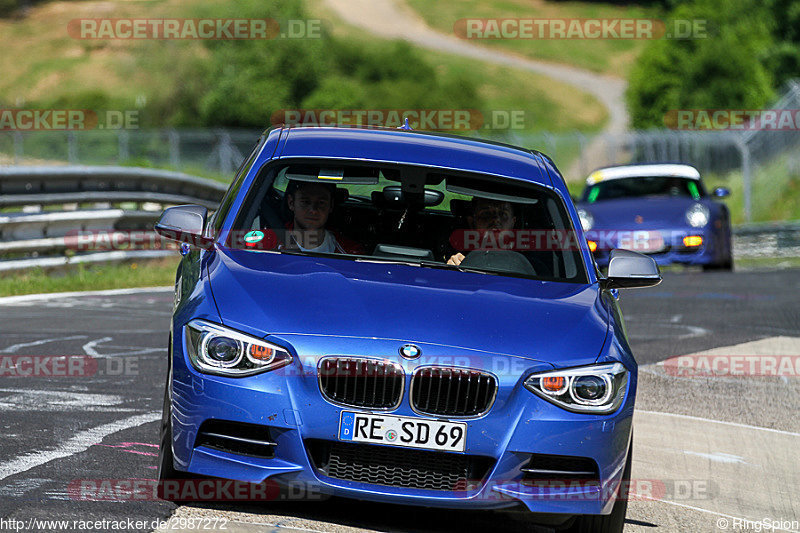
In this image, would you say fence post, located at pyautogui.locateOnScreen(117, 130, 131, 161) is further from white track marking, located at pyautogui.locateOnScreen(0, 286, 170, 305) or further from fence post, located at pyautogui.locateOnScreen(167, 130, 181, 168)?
white track marking, located at pyautogui.locateOnScreen(0, 286, 170, 305)

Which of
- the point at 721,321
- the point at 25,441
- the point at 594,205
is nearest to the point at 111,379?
the point at 25,441

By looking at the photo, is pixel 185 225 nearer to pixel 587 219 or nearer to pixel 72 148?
pixel 587 219

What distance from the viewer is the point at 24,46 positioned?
107 m

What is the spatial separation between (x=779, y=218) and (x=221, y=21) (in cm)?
4662

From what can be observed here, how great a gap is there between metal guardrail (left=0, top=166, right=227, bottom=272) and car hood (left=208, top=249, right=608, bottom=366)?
382 inches

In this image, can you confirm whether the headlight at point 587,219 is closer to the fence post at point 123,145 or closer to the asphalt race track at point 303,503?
the asphalt race track at point 303,503

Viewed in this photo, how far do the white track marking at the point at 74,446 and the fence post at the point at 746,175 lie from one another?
26555 mm

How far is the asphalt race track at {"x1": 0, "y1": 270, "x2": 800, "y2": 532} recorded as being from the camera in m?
5.25

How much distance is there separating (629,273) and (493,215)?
72 centimetres

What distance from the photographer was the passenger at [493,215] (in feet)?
21.5

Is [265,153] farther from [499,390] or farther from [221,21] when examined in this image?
[221,21]

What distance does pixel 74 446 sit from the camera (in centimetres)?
643

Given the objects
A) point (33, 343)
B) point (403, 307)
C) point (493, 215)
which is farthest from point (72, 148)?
point (403, 307)

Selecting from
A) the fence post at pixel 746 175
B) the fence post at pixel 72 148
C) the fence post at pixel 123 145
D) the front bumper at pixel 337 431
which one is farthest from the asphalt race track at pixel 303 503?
the fence post at pixel 746 175
